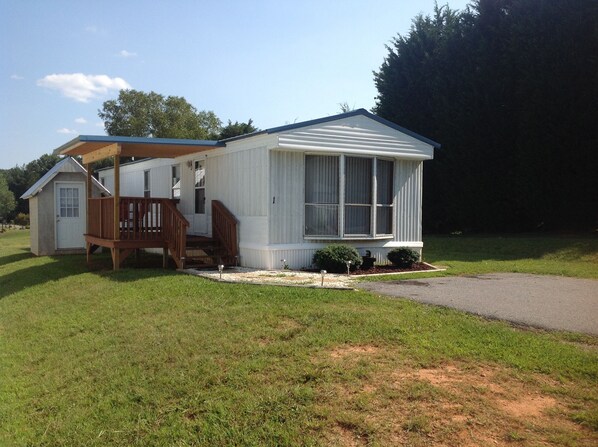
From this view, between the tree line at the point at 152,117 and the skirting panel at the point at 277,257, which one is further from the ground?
the tree line at the point at 152,117

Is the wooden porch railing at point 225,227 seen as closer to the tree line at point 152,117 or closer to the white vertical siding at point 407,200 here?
the white vertical siding at point 407,200

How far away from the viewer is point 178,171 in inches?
612

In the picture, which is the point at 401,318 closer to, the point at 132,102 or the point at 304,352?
the point at 304,352

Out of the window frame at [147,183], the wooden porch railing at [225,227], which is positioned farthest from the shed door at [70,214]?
the wooden porch railing at [225,227]

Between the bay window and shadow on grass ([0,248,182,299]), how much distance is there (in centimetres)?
334

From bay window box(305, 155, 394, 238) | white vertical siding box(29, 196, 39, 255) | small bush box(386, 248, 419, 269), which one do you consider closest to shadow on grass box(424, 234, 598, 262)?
small bush box(386, 248, 419, 269)

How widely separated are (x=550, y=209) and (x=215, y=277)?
14363 mm

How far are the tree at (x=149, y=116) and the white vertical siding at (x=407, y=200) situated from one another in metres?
26.4

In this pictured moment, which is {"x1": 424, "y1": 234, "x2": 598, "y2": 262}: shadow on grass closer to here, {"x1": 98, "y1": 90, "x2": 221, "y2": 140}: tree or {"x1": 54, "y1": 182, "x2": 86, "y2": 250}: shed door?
{"x1": 54, "y1": 182, "x2": 86, "y2": 250}: shed door

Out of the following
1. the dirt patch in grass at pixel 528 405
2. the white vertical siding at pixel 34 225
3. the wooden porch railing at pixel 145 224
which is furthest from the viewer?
the white vertical siding at pixel 34 225

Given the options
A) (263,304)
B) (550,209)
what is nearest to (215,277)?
(263,304)

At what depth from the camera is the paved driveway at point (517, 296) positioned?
273 inches

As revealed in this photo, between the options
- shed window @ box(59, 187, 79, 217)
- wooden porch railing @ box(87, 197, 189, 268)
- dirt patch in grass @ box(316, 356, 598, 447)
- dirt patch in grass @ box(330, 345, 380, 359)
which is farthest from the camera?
shed window @ box(59, 187, 79, 217)

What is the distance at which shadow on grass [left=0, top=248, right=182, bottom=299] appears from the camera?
1127 centimetres
